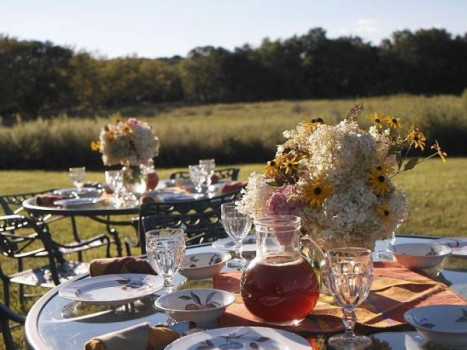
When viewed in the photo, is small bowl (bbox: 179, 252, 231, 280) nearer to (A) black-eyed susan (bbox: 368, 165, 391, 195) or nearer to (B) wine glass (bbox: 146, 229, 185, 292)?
(B) wine glass (bbox: 146, 229, 185, 292)

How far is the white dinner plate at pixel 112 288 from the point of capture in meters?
2.13

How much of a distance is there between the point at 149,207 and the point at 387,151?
238 centimetres

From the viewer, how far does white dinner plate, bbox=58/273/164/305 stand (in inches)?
83.8

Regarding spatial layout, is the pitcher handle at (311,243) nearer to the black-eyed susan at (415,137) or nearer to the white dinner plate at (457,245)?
the black-eyed susan at (415,137)

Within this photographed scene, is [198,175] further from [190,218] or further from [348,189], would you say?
[348,189]

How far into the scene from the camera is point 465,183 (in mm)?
11000

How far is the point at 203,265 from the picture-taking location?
2.49m

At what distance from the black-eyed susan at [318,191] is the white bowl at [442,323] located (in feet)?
1.46

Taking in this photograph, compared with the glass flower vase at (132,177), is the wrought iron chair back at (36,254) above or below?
below

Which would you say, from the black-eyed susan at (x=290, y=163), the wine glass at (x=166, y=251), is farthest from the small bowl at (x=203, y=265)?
the black-eyed susan at (x=290, y=163)

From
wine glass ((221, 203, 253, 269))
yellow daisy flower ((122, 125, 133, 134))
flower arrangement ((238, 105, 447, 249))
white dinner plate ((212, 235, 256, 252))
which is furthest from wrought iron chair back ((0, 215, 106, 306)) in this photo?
flower arrangement ((238, 105, 447, 249))

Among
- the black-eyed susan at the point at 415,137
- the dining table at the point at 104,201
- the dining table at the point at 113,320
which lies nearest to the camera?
the dining table at the point at 113,320

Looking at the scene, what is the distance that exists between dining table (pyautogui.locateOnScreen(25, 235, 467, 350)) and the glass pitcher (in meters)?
0.06

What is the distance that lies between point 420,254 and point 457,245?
284 mm
